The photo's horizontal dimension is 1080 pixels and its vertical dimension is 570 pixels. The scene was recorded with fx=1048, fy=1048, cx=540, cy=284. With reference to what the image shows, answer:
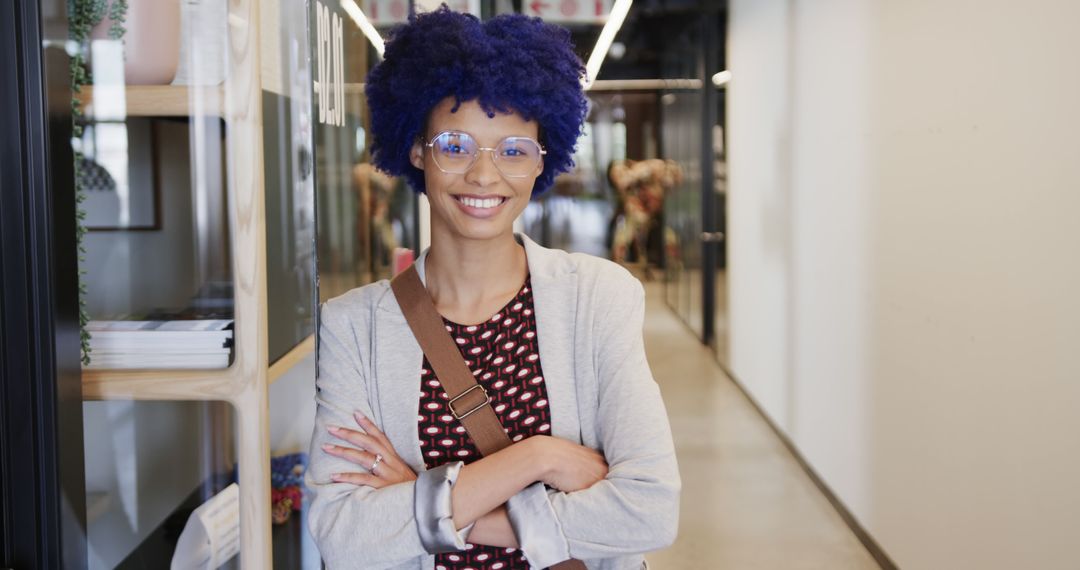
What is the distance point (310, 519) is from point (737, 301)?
6083 millimetres

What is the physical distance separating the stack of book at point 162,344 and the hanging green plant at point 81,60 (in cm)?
6

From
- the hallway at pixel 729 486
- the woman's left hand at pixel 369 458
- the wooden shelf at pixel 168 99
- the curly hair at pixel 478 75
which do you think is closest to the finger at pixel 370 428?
the woman's left hand at pixel 369 458

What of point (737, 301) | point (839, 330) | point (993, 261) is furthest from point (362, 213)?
point (737, 301)

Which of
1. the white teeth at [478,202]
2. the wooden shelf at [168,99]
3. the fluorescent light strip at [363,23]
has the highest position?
the fluorescent light strip at [363,23]

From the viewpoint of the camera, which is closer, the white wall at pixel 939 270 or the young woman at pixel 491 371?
the young woman at pixel 491 371

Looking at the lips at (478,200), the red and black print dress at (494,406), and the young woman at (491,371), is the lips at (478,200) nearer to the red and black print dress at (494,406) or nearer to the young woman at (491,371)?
the young woman at (491,371)

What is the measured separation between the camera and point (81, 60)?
1.71 meters

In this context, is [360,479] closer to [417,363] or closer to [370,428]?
[370,428]

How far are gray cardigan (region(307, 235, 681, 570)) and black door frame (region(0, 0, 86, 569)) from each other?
1.31 ft

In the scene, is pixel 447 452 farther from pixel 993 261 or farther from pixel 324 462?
pixel 993 261

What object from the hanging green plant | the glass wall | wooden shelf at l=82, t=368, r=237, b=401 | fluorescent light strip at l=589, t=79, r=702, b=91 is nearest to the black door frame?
the hanging green plant

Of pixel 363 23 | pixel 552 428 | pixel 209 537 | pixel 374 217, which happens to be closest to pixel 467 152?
pixel 552 428

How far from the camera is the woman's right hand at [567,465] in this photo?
5.02 ft

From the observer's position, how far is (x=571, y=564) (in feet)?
5.22
